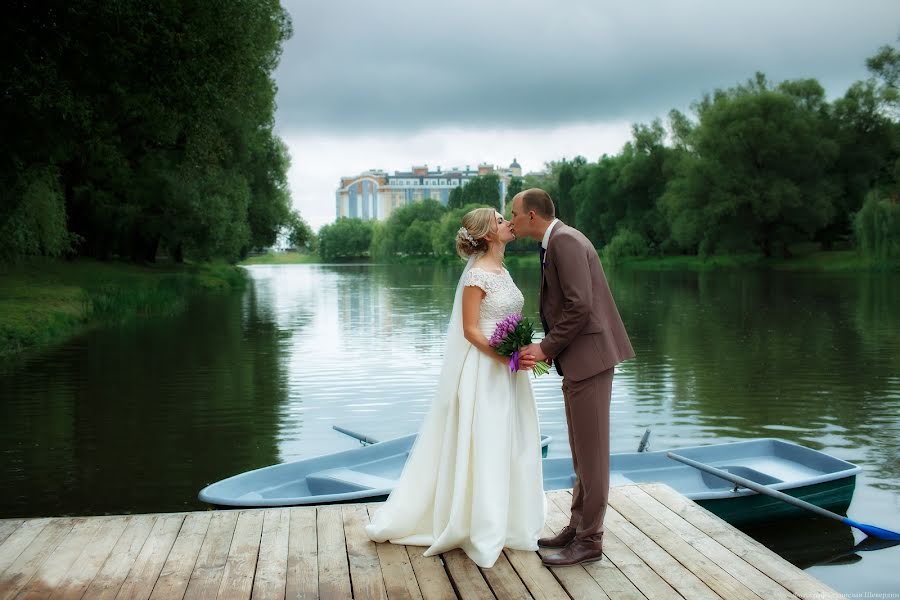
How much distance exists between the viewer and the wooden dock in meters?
4.22

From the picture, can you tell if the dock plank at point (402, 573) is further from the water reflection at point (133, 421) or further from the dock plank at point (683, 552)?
the water reflection at point (133, 421)

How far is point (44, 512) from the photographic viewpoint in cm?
817

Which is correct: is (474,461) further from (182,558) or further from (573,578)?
(182,558)

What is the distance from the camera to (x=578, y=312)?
4.46 metres

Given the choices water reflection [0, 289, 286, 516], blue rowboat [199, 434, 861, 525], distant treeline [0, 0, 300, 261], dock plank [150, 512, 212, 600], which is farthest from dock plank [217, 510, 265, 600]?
distant treeline [0, 0, 300, 261]

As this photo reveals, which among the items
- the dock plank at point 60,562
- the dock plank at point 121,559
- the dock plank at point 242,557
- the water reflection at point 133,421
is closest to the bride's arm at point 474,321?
the dock plank at point 242,557

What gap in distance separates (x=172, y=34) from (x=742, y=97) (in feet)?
145

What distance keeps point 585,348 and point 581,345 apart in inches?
1.0

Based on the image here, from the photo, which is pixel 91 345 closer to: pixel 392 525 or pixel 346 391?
pixel 346 391

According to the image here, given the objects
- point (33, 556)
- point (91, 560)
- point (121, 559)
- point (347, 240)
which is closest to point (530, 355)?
point (121, 559)

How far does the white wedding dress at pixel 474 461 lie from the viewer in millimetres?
4715

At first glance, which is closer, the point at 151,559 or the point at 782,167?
the point at 151,559

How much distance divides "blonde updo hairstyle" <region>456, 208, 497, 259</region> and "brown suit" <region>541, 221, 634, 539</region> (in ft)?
1.24

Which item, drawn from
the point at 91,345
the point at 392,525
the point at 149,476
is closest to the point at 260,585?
the point at 392,525
